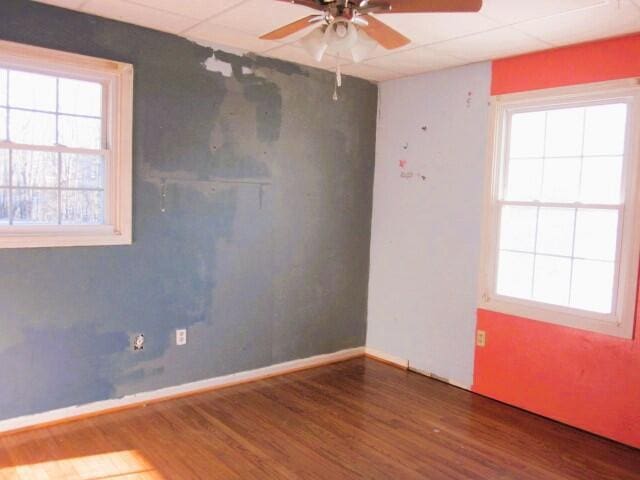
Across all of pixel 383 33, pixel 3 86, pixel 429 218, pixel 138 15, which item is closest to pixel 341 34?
pixel 383 33

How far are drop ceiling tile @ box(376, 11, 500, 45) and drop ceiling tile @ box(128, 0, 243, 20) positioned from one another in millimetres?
840

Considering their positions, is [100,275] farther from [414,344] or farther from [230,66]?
[414,344]

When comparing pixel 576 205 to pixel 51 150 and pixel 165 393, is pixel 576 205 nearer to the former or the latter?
pixel 165 393

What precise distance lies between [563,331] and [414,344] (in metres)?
1.25

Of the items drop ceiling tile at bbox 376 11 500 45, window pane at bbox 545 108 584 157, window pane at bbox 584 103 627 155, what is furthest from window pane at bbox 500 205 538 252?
drop ceiling tile at bbox 376 11 500 45

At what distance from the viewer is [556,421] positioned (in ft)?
11.4

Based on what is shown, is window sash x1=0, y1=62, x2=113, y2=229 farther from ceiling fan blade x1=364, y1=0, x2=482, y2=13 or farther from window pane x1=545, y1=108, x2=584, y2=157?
window pane x1=545, y1=108, x2=584, y2=157

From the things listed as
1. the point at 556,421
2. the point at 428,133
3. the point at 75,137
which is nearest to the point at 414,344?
the point at 556,421

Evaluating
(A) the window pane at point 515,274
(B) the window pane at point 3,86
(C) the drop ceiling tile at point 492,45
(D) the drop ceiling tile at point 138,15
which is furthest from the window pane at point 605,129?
(B) the window pane at point 3,86

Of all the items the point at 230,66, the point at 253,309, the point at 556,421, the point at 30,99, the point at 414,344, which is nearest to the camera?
the point at 30,99

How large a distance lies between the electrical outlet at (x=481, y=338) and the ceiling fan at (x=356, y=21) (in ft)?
7.57

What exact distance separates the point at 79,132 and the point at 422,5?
2188 millimetres

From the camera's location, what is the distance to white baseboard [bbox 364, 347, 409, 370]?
4.45m

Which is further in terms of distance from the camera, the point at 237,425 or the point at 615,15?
the point at 237,425
